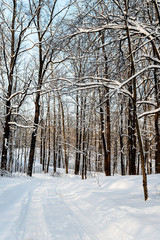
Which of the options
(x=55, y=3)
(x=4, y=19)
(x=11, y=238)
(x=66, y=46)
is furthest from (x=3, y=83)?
(x=11, y=238)

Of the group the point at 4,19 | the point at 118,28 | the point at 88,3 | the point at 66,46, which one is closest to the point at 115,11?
the point at 118,28

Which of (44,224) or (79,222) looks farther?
(79,222)

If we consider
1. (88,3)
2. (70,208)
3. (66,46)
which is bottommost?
(70,208)

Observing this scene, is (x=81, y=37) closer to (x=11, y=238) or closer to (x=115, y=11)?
(x=115, y=11)

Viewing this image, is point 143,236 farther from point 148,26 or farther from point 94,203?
point 148,26

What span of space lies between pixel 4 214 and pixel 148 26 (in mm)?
6193

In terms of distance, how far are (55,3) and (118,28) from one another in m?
9.83

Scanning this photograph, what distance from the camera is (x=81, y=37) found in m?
6.01

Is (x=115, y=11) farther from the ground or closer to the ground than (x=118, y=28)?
farther from the ground

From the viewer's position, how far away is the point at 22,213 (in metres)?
3.76

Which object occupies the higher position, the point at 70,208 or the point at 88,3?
the point at 88,3

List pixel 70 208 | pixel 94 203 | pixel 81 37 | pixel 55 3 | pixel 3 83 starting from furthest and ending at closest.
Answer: pixel 3 83
pixel 55 3
pixel 81 37
pixel 94 203
pixel 70 208

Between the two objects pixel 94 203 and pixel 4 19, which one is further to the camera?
pixel 4 19

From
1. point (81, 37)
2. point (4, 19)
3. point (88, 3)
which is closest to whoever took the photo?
point (88, 3)
